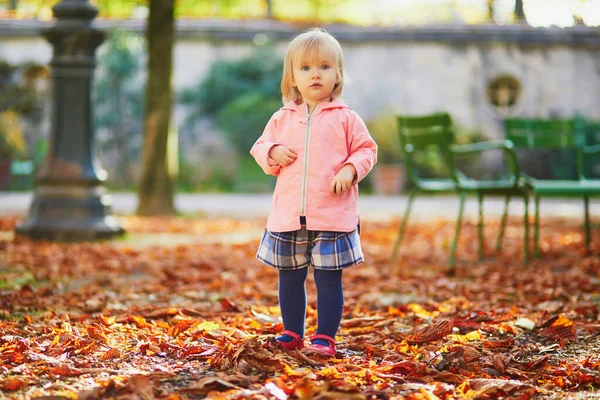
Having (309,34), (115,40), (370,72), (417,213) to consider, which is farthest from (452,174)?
(115,40)

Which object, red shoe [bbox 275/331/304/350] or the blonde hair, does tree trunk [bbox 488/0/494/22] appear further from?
red shoe [bbox 275/331/304/350]

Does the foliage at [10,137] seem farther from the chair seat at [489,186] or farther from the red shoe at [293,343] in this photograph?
the red shoe at [293,343]

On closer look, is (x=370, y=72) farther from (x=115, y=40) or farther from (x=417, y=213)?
(x=417, y=213)

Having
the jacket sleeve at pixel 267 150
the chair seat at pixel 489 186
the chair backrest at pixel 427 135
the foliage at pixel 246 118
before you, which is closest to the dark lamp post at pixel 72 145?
the chair backrest at pixel 427 135

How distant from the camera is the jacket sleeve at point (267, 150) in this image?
3.37 m

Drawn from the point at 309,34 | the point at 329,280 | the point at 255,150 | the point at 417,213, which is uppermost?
the point at 309,34

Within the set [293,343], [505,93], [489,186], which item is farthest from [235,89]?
[293,343]

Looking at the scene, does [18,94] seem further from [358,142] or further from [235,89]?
[358,142]

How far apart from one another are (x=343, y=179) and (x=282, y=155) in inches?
11.1

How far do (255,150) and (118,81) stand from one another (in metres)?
16.4

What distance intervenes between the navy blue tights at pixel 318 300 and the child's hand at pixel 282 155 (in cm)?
44

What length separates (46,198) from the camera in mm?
7535

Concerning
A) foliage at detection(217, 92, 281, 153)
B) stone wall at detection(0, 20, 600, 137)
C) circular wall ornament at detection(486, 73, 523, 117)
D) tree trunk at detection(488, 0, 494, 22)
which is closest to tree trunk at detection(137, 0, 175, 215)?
foliage at detection(217, 92, 281, 153)

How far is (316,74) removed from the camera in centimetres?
333
